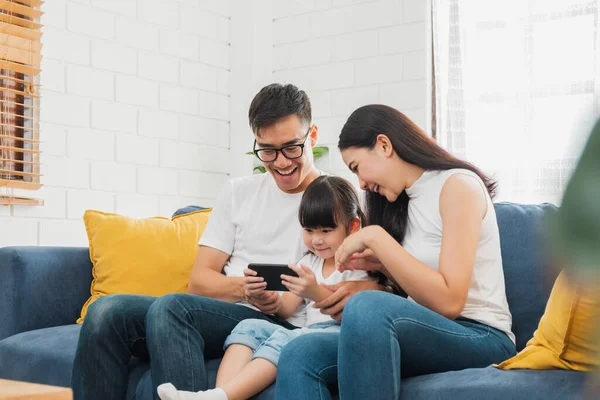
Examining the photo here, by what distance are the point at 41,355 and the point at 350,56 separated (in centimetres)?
227

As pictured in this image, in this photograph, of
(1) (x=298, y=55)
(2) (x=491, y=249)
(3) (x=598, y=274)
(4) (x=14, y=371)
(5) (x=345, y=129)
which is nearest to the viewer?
(3) (x=598, y=274)

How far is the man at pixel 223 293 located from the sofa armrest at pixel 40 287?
48cm

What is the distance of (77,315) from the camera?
97.3 inches

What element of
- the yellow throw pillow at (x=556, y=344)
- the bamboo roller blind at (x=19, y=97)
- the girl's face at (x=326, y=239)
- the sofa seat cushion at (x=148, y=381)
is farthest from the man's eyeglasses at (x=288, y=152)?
the bamboo roller blind at (x=19, y=97)

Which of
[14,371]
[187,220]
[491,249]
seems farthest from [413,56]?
[14,371]

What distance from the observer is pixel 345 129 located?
183cm

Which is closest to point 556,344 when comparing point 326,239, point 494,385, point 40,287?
point 494,385

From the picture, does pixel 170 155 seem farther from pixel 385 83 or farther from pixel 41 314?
pixel 41 314

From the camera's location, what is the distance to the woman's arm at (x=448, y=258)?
154cm

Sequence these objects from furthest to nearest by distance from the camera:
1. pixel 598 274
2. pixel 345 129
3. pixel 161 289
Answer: pixel 161 289 < pixel 345 129 < pixel 598 274

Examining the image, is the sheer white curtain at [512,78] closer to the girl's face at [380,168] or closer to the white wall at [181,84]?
the white wall at [181,84]

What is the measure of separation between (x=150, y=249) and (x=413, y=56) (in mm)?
1788

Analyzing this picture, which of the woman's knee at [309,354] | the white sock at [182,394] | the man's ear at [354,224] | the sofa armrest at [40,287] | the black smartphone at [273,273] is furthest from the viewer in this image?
the sofa armrest at [40,287]

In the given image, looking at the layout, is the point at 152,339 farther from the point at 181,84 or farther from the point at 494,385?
the point at 181,84
